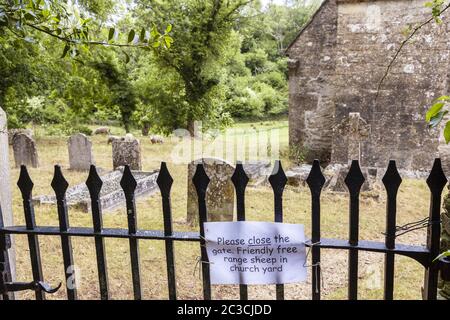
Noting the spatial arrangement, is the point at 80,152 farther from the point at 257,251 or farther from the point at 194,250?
the point at 257,251

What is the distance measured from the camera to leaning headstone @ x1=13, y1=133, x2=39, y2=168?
10102mm

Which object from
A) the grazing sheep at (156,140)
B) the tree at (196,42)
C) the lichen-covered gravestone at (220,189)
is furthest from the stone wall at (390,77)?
the grazing sheep at (156,140)

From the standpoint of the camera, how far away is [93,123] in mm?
22219

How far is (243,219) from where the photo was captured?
1.87 m

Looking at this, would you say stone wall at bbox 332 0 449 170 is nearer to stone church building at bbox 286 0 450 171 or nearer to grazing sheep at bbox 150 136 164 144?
stone church building at bbox 286 0 450 171

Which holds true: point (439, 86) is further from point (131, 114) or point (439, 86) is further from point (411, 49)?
point (131, 114)

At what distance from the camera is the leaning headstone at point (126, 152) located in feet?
30.8

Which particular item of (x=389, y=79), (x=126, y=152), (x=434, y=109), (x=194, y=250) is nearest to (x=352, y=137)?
(x=389, y=79)

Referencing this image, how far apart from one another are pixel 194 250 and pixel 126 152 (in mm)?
4936

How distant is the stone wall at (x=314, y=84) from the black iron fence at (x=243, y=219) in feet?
32.0

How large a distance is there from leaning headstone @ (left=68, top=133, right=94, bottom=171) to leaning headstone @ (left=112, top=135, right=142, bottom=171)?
75cm
